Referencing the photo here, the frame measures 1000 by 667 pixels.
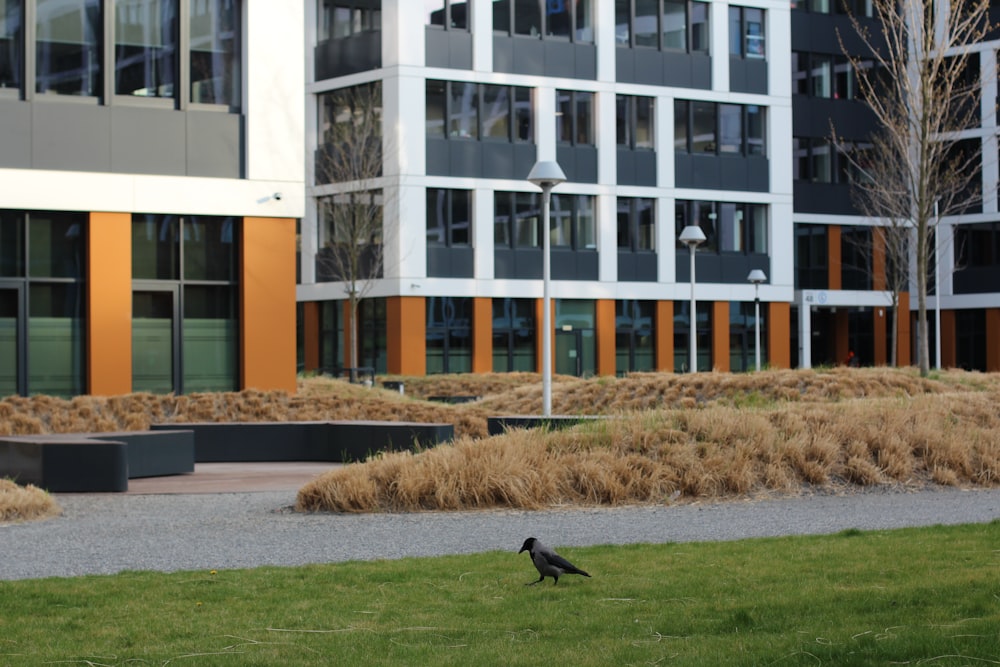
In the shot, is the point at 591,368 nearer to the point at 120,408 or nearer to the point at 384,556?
the point at 120,408

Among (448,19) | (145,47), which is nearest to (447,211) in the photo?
(448,19)

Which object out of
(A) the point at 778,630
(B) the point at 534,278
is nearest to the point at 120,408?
(A) the point at 778,630

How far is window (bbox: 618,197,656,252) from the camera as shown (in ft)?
167

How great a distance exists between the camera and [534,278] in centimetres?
4900

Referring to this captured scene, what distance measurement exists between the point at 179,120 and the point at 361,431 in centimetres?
764

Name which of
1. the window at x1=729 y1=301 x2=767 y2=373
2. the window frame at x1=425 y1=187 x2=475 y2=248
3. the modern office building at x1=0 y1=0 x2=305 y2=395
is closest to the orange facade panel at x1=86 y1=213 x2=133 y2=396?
the modern office building at x1=0 y1=0 x2=305 y2=395

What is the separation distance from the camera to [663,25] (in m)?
51.6

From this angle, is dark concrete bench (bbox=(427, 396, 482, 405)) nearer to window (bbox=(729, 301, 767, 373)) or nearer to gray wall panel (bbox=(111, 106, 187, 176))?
gray wall panel (bbox=(111, 106, 187, 176))

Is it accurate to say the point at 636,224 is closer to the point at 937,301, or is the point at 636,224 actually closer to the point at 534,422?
the point at 937,301

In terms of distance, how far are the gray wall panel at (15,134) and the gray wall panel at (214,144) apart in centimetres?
284

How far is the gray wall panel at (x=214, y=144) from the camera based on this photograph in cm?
2623

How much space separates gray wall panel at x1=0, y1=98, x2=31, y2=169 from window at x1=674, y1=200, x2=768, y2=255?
30.8 meters

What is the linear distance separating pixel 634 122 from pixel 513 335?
8.92 metres

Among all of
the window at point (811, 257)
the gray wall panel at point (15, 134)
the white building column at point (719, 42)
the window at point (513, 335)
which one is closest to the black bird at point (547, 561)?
the gray wall panel at point (15, 134)
